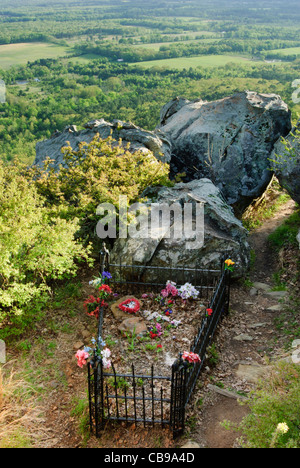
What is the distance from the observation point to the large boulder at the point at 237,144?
12609mm

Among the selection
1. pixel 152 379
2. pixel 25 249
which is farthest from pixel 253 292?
pixel 25 249

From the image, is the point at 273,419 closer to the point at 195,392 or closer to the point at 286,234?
the point at 195,392

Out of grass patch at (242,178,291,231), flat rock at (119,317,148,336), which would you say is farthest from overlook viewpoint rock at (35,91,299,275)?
flat rock at (119,317,148,336)

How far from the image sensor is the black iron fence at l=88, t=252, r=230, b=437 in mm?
5098

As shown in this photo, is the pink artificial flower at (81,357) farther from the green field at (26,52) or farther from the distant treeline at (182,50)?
the distant treeline at (182,50)

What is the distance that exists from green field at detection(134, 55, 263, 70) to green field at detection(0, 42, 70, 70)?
873 inches

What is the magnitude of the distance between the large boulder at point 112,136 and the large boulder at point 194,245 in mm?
3322

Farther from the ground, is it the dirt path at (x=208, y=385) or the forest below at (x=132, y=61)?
the forest below at (x=132, y=61)

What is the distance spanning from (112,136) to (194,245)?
5.58 m

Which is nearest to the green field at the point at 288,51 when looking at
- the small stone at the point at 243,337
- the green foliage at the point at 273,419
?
the small stone at the point at 243,337

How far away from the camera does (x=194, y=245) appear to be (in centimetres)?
854

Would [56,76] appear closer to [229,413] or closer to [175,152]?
[175,152]

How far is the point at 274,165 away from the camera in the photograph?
11.3 meters

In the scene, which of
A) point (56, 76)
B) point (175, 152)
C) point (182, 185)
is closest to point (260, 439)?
point (182, 185)
